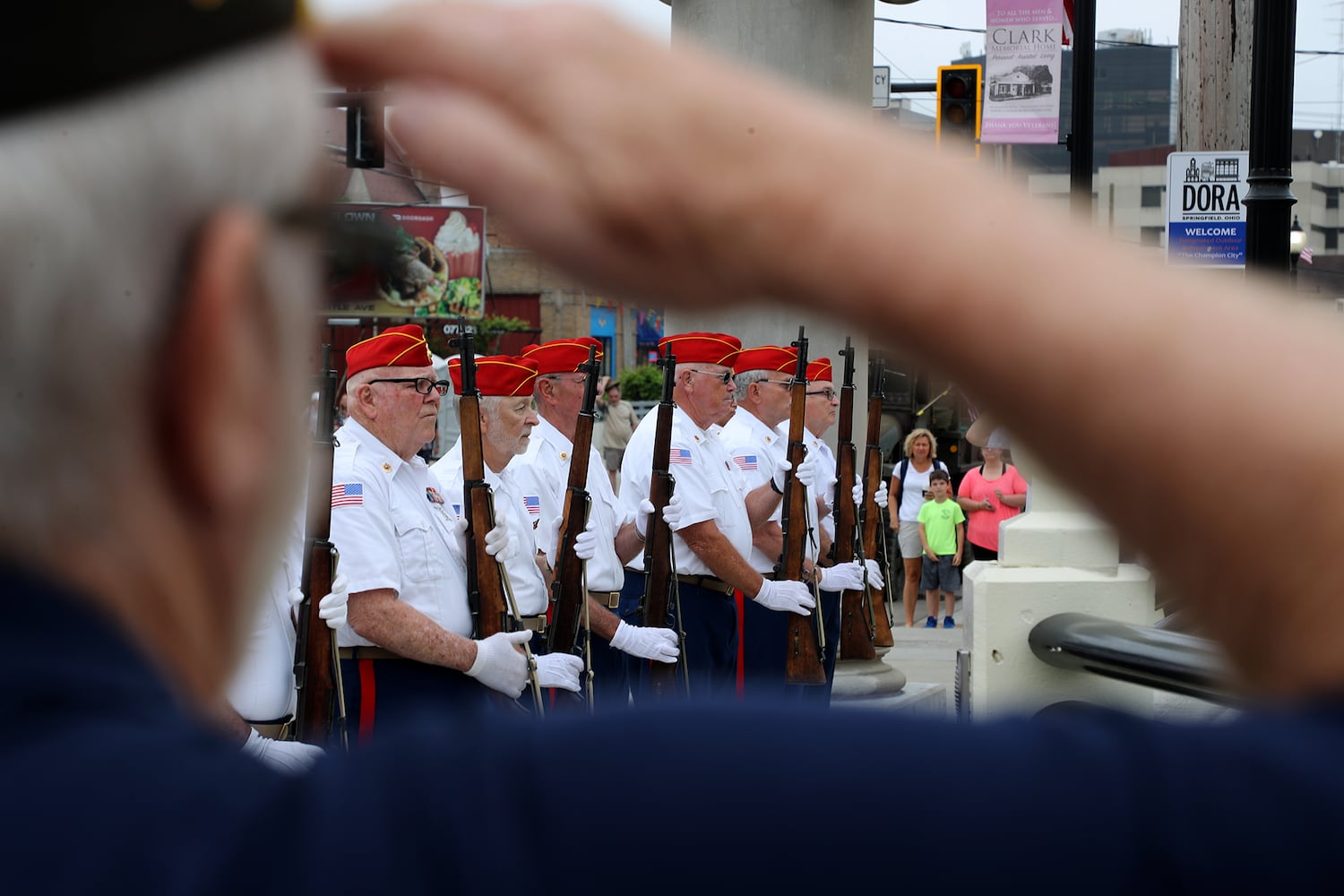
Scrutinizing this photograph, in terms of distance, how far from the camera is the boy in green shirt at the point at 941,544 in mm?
12555

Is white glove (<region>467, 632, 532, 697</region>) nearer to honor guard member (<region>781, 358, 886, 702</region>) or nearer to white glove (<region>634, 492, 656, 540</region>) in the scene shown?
white glove (<region>634, 492, 656, 540</region>)

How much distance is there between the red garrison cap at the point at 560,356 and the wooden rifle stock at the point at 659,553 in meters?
0.52

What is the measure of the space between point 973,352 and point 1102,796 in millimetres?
186

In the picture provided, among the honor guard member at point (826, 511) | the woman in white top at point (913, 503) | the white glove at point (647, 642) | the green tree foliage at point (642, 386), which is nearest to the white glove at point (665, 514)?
the white glove at point (647, 642)

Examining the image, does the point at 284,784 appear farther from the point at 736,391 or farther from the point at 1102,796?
the point at 736,391

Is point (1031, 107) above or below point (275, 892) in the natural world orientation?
above

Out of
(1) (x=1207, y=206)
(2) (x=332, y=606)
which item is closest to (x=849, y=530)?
(1) (x=1207, y=206)

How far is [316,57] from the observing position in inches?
25.0

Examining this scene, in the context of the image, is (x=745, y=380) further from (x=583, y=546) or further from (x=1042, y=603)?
(x=1042, y=603)

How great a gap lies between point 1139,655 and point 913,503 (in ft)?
34.3

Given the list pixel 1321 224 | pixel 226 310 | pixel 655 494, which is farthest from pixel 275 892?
pixel 1321 224

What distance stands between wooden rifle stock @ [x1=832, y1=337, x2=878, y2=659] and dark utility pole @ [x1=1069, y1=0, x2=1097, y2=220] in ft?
7.07

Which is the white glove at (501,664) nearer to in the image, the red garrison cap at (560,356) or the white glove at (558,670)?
the white glove at (558,670)

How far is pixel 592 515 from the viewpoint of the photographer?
6.75 meters
